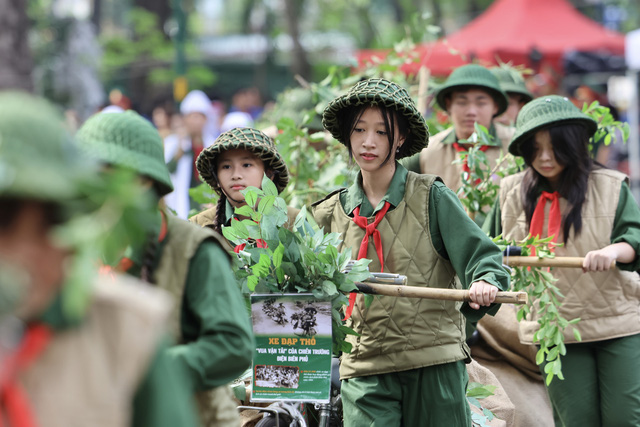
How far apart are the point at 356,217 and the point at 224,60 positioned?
3621cm

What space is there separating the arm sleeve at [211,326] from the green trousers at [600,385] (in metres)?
3.08

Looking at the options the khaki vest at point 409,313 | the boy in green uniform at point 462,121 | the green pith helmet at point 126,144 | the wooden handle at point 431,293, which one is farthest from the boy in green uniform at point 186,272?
the boy in green uniform at point 462,121

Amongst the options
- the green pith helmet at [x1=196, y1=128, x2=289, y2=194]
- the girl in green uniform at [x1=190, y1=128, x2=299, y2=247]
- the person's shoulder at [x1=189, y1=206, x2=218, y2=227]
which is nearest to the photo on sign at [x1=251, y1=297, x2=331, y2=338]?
the girl in green uniform at [x1=190, y1=128, x2=299, y2=247]

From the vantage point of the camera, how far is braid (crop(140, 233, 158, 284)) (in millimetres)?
3037

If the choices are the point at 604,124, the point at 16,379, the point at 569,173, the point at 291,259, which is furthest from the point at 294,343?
the point at 604,124

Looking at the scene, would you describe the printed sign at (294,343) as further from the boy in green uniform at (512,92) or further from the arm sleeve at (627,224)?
the boy in green uniform at (512,92)

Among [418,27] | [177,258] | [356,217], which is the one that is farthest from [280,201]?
[418,27]

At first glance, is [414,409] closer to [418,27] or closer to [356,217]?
[356,217]

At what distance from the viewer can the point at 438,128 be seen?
305 inches

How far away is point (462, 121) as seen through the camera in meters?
7.11

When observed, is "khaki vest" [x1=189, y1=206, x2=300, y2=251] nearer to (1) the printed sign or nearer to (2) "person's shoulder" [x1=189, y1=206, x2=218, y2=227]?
(2) "person's shoulder" [x1=189, y1=206, x2=218, y2=227]

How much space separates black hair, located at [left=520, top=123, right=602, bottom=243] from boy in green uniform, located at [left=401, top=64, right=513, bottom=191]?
994 millimetres

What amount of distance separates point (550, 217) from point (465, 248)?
1.46 m

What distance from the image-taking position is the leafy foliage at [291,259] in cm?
435
